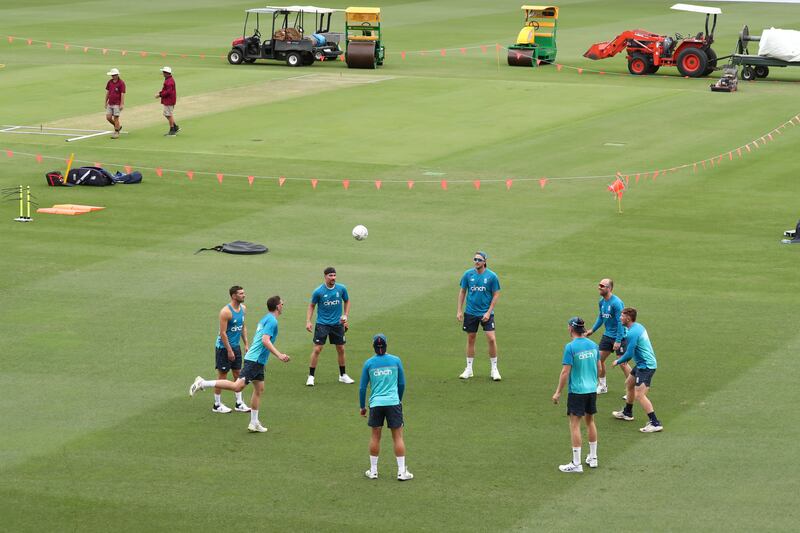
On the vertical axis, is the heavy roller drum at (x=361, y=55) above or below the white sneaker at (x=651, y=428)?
above

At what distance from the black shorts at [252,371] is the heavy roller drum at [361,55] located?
4543 centimetres

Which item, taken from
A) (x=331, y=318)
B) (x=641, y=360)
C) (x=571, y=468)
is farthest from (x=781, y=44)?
(x=571, y=468)

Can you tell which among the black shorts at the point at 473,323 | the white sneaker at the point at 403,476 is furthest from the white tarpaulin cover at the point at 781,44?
the white sneaker at the point at 403,476

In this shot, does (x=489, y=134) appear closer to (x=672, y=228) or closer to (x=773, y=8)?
(x=672, y=228)

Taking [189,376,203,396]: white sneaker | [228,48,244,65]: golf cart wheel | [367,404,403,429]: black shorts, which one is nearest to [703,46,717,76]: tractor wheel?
[228,48,244,65]: golf cart wheel

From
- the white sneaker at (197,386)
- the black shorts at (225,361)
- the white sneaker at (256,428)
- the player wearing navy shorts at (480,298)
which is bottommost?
the white sneaker at (256,428)

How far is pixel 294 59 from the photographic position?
64438 mm

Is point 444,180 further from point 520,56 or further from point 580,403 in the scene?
point 520,56

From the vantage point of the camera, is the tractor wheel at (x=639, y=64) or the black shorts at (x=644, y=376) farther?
the tractor wheel at (x=639, y=64)

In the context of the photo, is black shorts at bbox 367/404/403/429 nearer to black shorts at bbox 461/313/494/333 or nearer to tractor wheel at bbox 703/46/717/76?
black shorts at bbox 461/313/494/333

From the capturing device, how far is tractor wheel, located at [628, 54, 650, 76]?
208ft

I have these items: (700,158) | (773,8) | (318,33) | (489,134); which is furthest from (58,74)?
(773,8)

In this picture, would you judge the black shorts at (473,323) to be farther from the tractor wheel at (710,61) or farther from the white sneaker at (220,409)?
the tractor wheel at (710,61)

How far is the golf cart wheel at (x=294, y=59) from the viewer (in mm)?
64438
